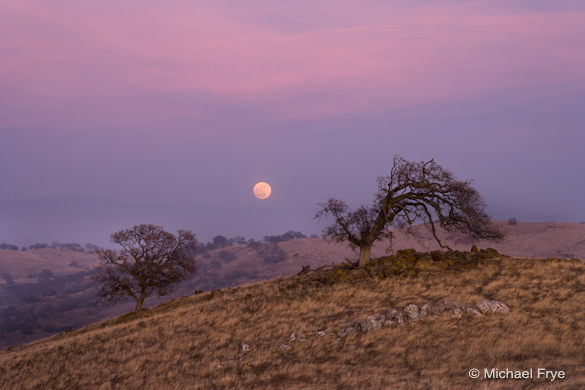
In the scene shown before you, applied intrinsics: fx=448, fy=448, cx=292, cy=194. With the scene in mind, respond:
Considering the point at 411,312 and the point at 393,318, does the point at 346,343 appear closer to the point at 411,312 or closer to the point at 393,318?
the point at 393,318

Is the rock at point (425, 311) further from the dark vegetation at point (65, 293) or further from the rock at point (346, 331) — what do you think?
the dark vegetation at point (65, 293)

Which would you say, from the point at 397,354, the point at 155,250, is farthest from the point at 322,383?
the point at 155,250

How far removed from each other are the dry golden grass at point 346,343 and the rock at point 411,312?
0.52m

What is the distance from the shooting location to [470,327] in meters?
17.3

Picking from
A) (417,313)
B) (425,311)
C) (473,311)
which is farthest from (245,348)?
(473,311)

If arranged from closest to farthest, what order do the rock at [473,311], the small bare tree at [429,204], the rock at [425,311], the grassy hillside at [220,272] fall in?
the rock at [473,311], the rock at [425,311], the small bare tree at [429,204], the grassy hillside at [220,272]

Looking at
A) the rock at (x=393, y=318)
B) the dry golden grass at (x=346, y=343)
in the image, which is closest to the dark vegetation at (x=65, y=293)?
the dry golden grass at (x=346, y=343)

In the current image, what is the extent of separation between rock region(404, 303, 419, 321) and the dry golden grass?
0.52 m

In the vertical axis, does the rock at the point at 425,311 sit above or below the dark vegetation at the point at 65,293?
above

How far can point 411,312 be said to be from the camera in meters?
19.2

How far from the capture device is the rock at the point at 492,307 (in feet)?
61.6

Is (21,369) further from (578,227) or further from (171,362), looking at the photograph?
(578,227)

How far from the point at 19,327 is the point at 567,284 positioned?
100 metres

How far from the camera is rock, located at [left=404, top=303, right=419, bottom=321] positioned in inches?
748
